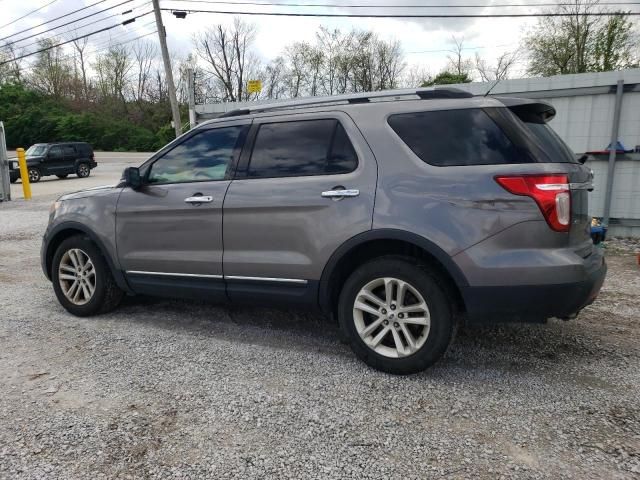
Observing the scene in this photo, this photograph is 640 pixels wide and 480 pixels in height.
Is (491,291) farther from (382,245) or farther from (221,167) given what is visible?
(221,167)

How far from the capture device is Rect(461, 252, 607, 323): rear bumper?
285 cm

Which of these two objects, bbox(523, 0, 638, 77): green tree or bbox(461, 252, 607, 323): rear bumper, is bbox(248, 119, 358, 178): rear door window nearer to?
bbox(461, 252, 607, 323): rear bumper

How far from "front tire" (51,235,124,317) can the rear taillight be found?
360 cm

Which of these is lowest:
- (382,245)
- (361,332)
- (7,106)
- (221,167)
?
(361,332)

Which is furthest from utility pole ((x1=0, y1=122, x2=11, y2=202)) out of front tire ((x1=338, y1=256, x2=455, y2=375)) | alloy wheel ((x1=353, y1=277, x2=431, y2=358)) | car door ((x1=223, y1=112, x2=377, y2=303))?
alloy wheel ((x1=353, y1=277, x2=431, y2=358))

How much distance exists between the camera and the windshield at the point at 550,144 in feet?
9.79

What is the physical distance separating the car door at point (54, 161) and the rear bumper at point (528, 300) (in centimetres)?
2447

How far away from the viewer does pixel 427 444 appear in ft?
8.25

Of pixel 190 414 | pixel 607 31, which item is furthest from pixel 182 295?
pixel 607 31

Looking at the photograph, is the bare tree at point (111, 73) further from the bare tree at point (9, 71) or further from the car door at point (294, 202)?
the car door at point (294, 202)

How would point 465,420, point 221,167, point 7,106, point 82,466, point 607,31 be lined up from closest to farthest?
point 82,466 → point 465,420 → point 221,167 → point 607,31 → point 7,106

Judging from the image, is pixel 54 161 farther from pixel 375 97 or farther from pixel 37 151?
pixel 375 97

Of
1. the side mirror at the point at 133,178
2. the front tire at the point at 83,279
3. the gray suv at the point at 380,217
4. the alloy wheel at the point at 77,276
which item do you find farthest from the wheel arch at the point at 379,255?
the alloy wheel at the point at 77,276

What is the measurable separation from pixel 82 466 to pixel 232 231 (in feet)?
6.12
